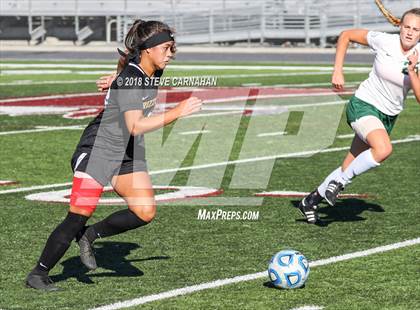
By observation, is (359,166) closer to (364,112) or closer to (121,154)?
(364,112)

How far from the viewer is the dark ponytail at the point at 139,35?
772 centimetres

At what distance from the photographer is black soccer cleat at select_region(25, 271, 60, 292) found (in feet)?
24.9

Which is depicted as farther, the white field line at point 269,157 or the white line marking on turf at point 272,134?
the white line marking on turf at point 272,134

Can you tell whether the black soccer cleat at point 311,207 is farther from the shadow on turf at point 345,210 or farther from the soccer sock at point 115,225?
the soccer sock at point 115,225

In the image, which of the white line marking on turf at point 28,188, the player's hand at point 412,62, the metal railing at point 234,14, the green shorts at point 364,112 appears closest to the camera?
the player's hand at point 412,62

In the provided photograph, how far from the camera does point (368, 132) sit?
392 inches

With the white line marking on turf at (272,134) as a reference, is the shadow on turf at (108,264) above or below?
above

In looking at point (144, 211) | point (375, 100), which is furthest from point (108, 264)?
point (375, 100)

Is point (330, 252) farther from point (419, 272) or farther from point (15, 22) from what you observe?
point (15, 22)

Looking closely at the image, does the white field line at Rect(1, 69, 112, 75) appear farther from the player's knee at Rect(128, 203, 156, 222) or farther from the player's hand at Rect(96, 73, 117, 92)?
the player's knee at Rect(128, 203, 156, 222)

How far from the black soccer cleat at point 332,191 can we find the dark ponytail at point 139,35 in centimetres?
282

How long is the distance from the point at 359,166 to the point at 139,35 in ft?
10.0

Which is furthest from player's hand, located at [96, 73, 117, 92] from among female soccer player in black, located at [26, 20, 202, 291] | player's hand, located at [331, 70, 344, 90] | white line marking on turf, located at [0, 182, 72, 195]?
white line marking on turf, located at [0, 182, 72, 195]

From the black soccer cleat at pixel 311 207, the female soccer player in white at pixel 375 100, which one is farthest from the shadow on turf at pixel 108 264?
the female soccer player in white at pixel 375 100
